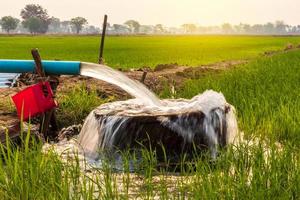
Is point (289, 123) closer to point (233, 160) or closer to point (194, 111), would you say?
point (194, 111)

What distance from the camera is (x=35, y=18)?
111 meters

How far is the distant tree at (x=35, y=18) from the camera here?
10825 centimetres

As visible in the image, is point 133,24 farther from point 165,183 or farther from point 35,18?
point 165,183

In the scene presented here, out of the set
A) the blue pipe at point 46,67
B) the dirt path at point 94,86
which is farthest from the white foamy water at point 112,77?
the dirt path at point 94,86

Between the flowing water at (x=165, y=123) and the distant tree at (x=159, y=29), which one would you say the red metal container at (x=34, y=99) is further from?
the distant tree at (x=159, y=29)

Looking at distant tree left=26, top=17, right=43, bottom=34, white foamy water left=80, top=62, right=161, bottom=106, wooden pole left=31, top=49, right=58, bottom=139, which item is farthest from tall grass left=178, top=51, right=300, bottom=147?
distant tree left=26, top=17, right=43, bottom=34

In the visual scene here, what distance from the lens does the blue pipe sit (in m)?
5.75

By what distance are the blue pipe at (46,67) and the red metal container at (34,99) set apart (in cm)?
30

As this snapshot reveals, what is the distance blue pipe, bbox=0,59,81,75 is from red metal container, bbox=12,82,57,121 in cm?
30

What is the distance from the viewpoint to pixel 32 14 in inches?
4766

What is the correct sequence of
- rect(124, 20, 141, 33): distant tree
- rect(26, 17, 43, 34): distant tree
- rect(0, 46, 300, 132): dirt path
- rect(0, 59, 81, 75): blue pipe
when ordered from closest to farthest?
rect(0, 59, 81, 75): blue pipe < rect(0, 46, 300, 132): dirt path < rect(26, 17, 43, 34): distant tree < rect(124, 20, 141, 33): distant tree

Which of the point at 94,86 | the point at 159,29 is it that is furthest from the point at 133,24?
the point at 94,86

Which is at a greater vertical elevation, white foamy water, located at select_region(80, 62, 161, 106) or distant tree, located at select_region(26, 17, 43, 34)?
white foamy water, located at select_region(80, 62, 161, 106)

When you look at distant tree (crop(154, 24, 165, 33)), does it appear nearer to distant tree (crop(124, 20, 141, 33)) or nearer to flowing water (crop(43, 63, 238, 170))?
distant tree (crop(124, 20, 141, 33))
